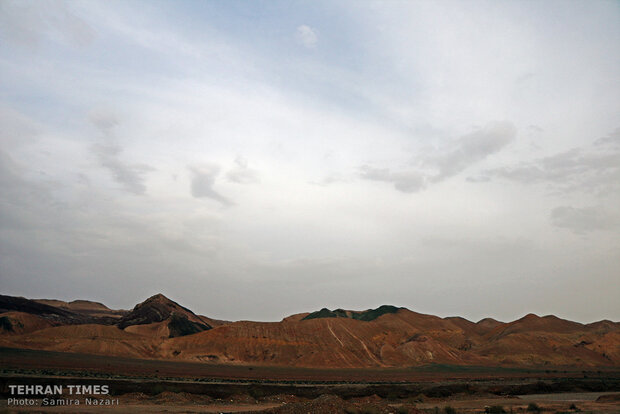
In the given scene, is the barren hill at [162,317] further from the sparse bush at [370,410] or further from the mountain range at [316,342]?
the sparse bush at [370,410]

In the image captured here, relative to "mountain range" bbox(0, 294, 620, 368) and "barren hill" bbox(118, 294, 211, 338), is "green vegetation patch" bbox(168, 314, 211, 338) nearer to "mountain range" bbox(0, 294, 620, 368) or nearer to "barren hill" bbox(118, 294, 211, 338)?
"barren hill" bbox(118, 294, 211, 338)

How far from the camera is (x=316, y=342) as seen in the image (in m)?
102

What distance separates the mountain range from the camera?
307 ft

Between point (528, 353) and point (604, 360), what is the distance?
679 inches

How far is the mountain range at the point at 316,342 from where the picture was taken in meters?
93.6

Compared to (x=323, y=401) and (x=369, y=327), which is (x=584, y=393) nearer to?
(x=323, y=401)

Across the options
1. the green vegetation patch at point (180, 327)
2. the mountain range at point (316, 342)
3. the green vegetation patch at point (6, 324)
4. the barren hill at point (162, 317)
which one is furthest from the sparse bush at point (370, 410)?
the green vegetation patch at point (6, 324)

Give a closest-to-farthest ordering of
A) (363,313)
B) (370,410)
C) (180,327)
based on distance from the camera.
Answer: (370,410), (180,327), (363,313)

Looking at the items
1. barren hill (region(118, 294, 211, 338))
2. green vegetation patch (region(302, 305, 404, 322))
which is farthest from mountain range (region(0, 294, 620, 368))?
green vegetation patch (region(302, 305, 404, 322))

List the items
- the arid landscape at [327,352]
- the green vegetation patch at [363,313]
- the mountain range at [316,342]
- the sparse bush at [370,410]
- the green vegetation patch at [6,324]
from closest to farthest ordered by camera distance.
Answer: the sparse bush at [370,410] < the arid landscape at [327,352] < the mountain range at [316,342] < the green vegetation patch at [6,324] < the green vegetation patch at [363,313]

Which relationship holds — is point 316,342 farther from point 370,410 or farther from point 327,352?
point 370,410

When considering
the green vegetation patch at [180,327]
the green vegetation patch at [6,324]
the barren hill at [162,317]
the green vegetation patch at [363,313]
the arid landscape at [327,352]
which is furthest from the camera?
the green vegetation patch at [363,313]

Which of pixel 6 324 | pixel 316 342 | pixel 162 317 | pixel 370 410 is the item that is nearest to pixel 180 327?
pixel 162 317

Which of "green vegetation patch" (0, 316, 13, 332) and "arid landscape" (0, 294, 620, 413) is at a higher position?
"green vegetation patch" (0, 316, 13, 332)
